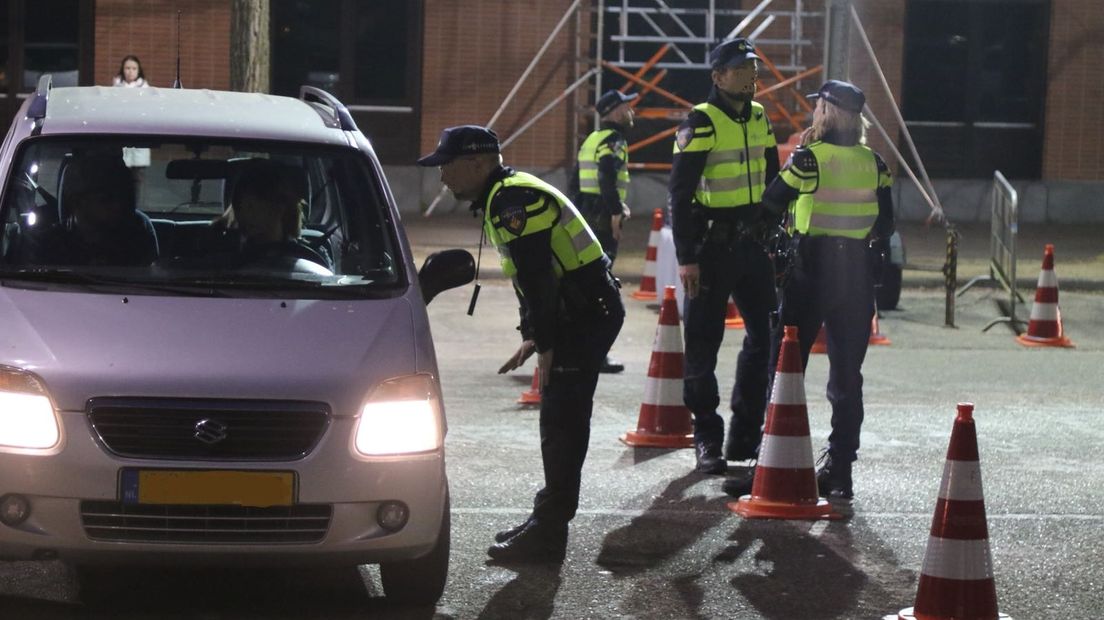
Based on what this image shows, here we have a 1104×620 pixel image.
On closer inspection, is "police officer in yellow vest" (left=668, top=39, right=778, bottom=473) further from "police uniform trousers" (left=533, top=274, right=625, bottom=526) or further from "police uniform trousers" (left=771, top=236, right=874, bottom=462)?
"police uniform trousers" (left=533, top=274, right=625, bottom=526)

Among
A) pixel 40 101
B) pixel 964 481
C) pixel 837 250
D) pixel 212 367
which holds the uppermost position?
pixel 40 101

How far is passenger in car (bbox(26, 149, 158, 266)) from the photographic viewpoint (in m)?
6.48

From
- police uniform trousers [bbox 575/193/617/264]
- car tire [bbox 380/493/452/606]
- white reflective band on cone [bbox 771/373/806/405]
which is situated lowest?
car tire [bbox 380/493/452/606]

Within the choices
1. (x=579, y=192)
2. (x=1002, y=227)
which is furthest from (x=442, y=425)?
(x=1002, y=227)

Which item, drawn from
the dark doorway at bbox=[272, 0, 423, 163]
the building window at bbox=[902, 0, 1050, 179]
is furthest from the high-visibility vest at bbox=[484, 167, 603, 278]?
the building window at bbox=[902, 0, 1050, 179]

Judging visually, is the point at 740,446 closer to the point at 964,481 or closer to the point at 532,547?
the point at 532,547

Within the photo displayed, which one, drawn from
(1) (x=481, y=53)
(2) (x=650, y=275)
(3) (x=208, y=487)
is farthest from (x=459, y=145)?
(1) (x=481, y=53)

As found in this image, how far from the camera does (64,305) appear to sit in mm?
6086

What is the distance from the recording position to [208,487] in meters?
5.69

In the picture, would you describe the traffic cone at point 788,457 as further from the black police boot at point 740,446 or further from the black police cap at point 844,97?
the black police cap at point 844,97

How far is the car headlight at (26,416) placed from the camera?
18.6ft

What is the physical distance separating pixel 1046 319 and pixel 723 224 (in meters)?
6.34

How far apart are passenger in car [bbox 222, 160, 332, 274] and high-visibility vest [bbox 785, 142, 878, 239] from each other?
2.48 metres

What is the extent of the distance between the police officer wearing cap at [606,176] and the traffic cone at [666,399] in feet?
13.0
